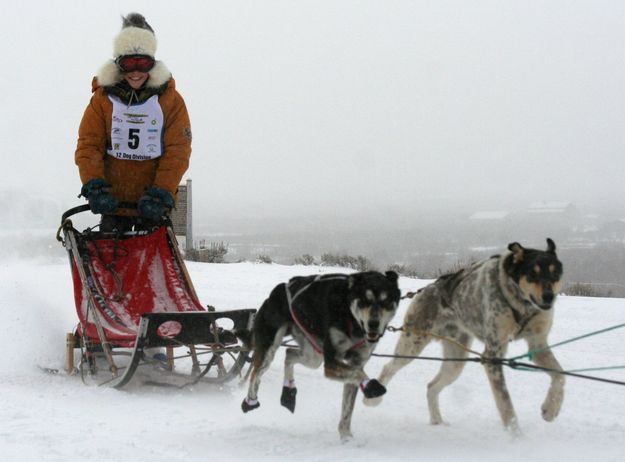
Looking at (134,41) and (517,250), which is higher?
(134,41)

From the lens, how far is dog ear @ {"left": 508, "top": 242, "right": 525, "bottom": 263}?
3.55 meters

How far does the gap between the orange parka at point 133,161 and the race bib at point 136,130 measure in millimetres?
47

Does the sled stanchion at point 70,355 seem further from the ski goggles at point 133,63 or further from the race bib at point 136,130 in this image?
the ski goggles at point 133,63

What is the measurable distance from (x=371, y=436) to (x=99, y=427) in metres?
1.39

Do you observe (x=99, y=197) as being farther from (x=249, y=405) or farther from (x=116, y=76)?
(x=249, y=405)

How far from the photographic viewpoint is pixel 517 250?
140 inches

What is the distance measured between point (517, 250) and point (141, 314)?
2438 mm

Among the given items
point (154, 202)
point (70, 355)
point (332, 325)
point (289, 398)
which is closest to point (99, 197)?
point (154, 202)

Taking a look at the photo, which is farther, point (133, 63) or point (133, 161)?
point (133, 161)

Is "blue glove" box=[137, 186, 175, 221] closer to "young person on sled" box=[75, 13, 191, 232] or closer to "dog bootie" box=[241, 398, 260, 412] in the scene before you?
"young person on sled" box=[75, 13, 191, 232]

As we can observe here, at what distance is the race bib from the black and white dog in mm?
1989

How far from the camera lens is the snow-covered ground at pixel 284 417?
10.9ft

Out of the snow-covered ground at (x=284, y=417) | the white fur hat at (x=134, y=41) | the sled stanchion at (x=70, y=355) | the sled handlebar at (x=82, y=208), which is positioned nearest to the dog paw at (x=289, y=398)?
the snow-covered ground at (x=284, y=417)

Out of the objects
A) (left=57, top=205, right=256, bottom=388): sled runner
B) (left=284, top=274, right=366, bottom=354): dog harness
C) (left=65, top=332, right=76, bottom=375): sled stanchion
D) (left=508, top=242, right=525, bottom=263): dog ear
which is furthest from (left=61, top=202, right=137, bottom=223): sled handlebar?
(left=508, top=242, right=525, bottom=263): dog ear
